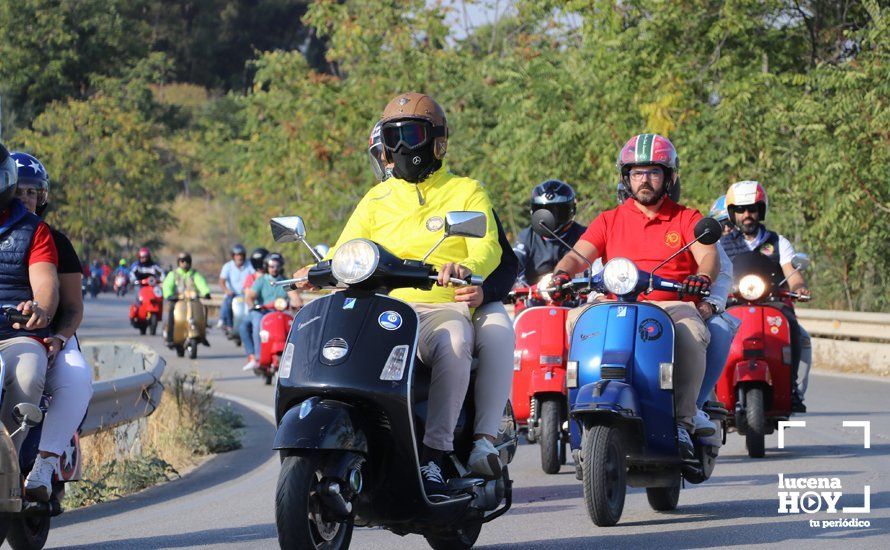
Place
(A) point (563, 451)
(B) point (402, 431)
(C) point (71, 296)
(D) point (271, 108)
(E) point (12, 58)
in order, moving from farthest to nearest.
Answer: (E) point (12, 58) < (D) point (271, 108) < (A) point (563, 451) < (C) point (71, 296) < (B) point (402, 431)

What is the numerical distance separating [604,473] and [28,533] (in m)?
2.87

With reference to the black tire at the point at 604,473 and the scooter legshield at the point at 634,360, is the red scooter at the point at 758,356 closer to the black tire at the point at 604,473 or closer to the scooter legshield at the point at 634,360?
the scooter legshield at the point at 634,360

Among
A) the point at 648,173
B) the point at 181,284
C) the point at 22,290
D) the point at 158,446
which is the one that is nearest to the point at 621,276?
the point at 648,173

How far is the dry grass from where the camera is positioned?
35.8 feet

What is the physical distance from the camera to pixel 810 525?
8.65 meters

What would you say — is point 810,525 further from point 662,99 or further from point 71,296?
point 662,99

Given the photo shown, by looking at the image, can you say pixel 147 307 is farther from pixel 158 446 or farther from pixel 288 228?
pixel 288 228

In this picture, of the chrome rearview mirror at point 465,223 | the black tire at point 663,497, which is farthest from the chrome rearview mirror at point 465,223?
the black tire at point 663,497

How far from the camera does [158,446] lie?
1296 centimetres

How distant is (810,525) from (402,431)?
292cm

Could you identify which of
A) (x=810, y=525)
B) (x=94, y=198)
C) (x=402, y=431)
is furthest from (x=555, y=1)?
(x=94, y=198)

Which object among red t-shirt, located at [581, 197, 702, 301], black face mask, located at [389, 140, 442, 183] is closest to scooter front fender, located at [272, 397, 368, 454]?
black face mask, located at [389, 140, 442, 183]

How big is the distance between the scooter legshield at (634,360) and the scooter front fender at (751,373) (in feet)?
10.2

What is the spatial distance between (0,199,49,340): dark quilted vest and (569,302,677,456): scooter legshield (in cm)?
285
